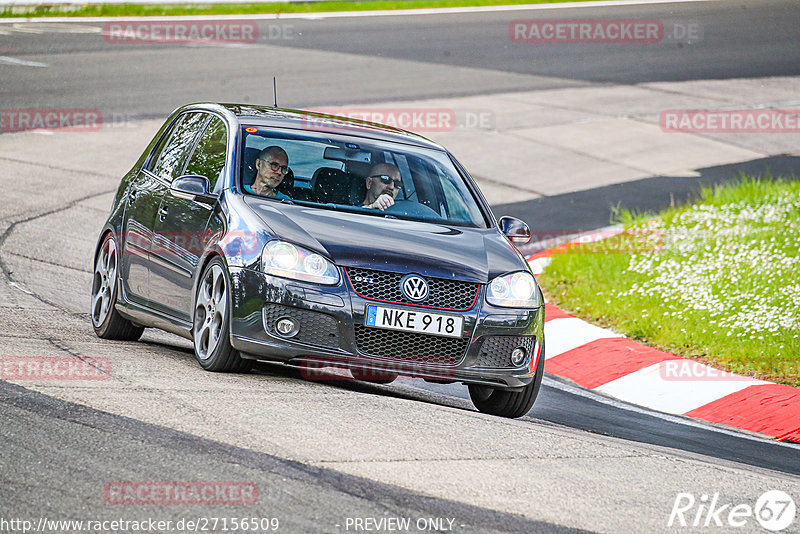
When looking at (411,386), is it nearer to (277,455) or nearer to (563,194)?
(277,455)

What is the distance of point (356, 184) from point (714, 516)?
3388mm

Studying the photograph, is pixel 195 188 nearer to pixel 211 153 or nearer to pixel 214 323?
pixel 211 153

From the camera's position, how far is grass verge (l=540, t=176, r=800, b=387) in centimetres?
991

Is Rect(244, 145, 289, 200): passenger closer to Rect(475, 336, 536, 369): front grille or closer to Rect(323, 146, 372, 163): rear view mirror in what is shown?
Rect(323, 146, 372, 163): rear view mirror

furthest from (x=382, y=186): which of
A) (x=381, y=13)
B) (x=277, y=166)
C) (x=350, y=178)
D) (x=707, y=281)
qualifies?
(x=381, y=13)

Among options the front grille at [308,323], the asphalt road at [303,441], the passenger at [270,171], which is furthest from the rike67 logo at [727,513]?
the passenger at [270,171]

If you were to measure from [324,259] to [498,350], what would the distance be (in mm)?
1161

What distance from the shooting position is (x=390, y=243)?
7.20m

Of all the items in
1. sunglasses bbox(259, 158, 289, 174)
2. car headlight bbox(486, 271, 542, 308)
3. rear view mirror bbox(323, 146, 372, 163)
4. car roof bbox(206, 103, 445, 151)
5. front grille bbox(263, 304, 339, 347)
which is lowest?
front grille bbox(263, 304, 339, 347)

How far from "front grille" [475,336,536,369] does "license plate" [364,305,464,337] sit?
0.27 meters

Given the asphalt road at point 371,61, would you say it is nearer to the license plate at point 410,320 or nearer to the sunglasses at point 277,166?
the sunglasses at point 277,166

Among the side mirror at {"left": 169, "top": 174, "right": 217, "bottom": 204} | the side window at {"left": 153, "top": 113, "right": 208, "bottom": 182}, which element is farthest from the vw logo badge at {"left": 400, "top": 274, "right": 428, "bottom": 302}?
the side window at {"left": 153, "top": 113, "right": 208, "bottom": 182}

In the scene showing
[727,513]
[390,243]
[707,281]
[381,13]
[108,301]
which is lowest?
[707,281]

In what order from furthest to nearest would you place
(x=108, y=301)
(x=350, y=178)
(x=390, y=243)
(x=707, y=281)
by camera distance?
(x=707, y=281)
(x=108, y=301)
(x=350, y=178)
(x=390, y=243)
